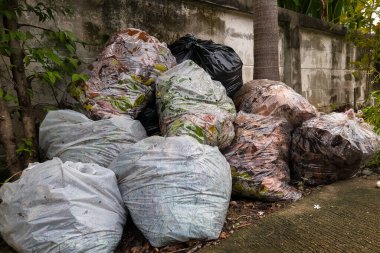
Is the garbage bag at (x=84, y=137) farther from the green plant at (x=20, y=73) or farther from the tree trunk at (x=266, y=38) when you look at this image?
the tree trunk at (x=266, y=38)

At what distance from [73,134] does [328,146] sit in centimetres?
160

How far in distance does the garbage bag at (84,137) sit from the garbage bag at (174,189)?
0.59ft

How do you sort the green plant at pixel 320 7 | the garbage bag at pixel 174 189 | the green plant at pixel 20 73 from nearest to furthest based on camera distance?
the garbage bag at pixel 174 189 < the green plant at pixel 20 73 < the green plant at pixel 320 7

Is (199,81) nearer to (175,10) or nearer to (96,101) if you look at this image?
(96,101)

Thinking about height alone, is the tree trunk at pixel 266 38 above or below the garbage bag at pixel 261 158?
above

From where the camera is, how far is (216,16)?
3.38m

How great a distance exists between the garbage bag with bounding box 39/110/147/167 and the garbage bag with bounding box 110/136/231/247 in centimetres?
18

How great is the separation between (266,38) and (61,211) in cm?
230

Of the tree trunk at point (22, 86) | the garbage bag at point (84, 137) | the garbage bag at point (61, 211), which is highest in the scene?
the tree trunk at point (22, 86)

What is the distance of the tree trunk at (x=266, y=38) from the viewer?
2748 mm

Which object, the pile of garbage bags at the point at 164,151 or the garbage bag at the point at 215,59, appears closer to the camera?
the pile of garbage bags at the point at 164,151

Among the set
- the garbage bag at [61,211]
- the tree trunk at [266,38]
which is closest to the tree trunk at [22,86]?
the garbage bag at [61,211]

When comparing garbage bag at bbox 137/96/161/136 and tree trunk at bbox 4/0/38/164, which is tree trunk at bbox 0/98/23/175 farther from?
garbage bag at bbox 137/96/161/136

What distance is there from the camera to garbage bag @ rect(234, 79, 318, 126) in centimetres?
217
